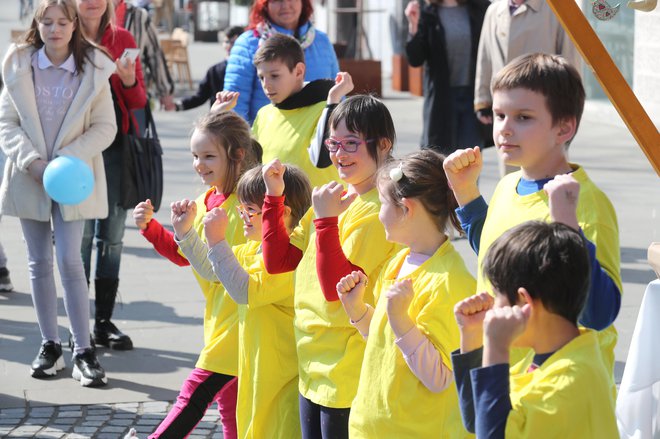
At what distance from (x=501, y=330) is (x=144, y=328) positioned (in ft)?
15.9

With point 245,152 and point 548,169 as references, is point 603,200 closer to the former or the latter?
point 548,169

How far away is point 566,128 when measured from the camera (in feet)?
10.3

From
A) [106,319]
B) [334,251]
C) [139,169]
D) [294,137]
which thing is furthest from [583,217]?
[106,319]

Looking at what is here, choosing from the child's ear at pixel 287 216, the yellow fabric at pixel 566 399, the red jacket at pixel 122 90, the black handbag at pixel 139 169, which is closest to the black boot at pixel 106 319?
the black handbag at pixel 139 169

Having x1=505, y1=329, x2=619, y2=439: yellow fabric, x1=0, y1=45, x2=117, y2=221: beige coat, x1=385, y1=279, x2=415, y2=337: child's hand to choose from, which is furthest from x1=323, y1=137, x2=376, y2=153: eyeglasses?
Result: x1=0, y1=45, x2=117, y2=221: beige coat

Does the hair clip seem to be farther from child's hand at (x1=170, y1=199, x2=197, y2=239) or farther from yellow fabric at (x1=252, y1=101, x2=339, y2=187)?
yellow fabric at (x1=252, y1=101, x2=339, y2=187)

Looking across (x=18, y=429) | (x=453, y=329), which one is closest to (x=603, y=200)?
(x=453, y=329)

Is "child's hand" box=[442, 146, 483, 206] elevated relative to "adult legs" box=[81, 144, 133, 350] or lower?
elevated

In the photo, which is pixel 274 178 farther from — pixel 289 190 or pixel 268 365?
pixel 268 365

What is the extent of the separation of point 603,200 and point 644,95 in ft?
31.0

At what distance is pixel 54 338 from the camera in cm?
603

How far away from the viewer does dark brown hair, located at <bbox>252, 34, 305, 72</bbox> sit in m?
5.33

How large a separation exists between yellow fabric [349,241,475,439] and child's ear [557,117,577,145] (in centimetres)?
46

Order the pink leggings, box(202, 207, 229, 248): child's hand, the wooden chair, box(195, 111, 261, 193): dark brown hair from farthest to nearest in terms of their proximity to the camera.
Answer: the wooden chair
box(195, 111, 261, 193): dark brown hair
the pink leggings
box(202, 207, 229, 248): child's hand
